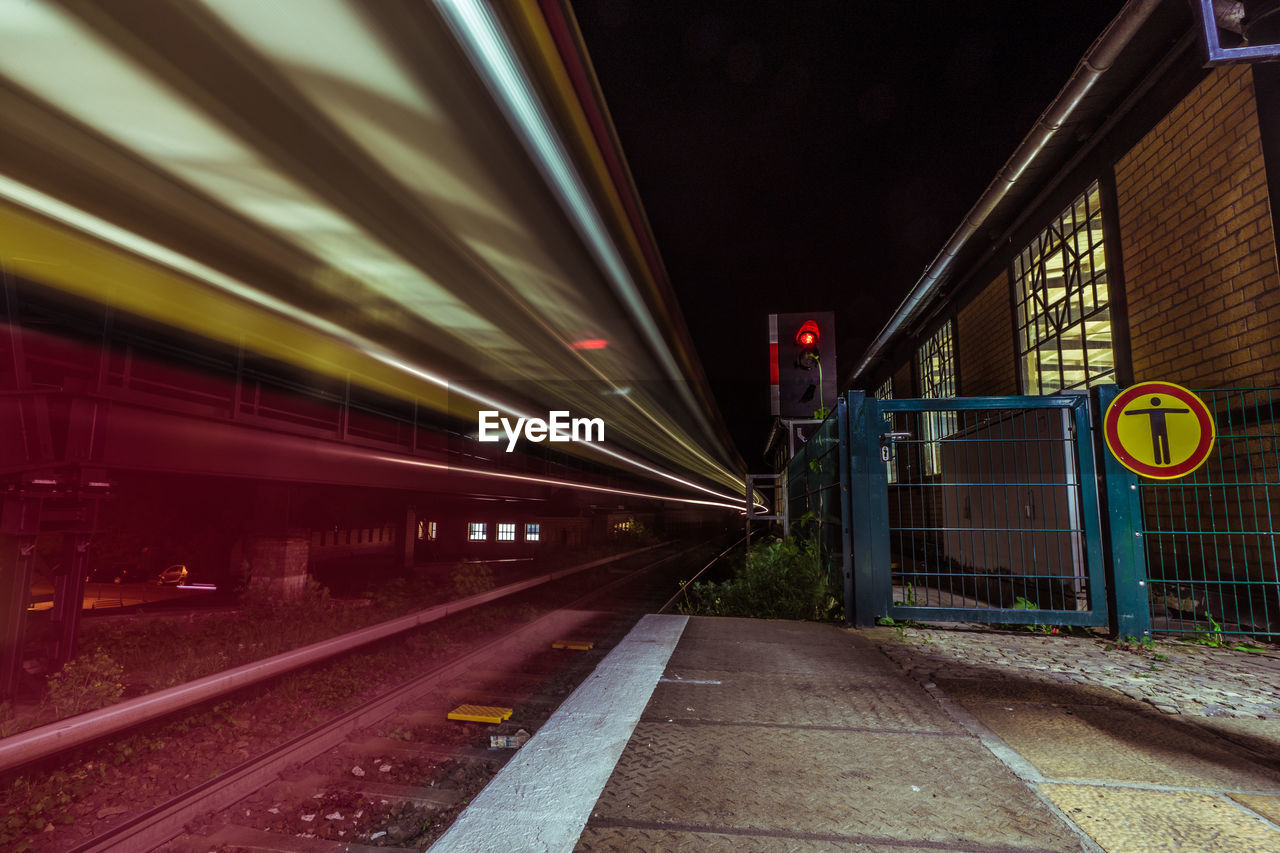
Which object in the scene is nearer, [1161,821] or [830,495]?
[1161,821]

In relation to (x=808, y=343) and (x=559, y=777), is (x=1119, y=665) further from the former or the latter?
(x=808, y=343)

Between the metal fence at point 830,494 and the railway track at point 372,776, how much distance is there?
2349 mm

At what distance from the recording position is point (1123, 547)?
3928 millimetres

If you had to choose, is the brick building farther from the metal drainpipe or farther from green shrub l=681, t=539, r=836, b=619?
green shrub l=681, t=539, r=836, b=619

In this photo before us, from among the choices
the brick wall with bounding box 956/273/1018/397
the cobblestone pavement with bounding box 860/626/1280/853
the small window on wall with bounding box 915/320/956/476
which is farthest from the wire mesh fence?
the small window on wall with bounding box 915/320/956/476

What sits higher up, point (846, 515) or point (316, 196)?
point (316, 196)

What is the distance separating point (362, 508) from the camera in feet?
27.0

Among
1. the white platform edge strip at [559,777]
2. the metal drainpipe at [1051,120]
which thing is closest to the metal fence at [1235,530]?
the metal drainpipe at [1051,120]

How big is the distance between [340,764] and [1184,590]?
23.7ft

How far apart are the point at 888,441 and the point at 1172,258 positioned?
4.05m

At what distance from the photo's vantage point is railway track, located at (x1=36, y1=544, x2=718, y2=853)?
6.94ft

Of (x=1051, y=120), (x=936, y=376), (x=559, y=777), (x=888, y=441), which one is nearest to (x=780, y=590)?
(x=888, y=441)

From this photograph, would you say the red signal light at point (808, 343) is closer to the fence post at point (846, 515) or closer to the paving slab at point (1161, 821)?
the fence post at point (846, 515)

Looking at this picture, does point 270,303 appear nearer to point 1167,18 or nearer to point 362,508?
point 362,508
